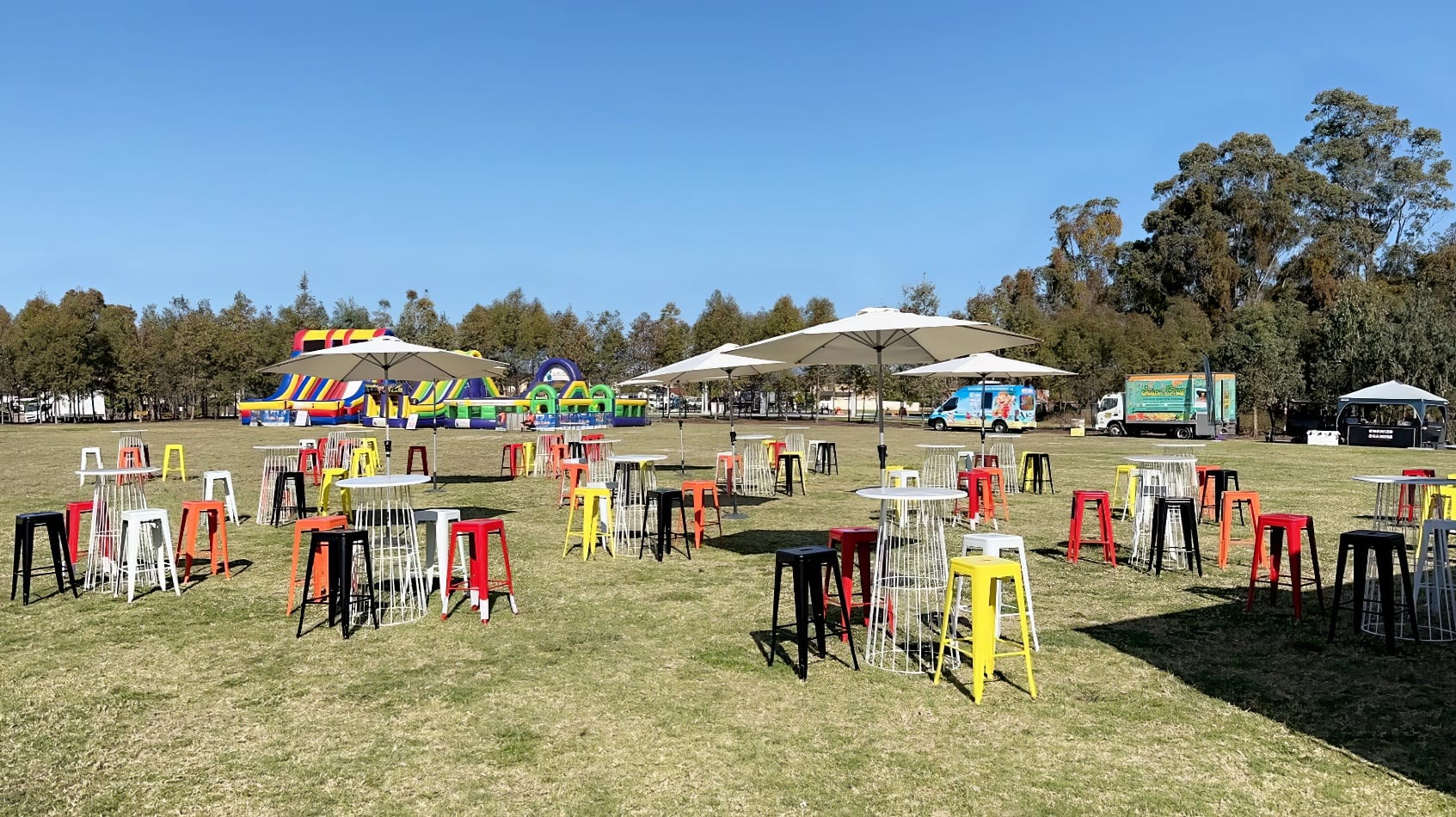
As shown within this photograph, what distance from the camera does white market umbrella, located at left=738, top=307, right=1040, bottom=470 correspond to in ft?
23.0

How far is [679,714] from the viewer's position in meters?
4.79

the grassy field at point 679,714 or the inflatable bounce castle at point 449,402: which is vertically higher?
the inflatable bounce castle at point 449,402

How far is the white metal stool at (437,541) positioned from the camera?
7.21 m

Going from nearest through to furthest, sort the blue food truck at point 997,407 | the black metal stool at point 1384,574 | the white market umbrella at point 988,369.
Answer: the black metal stool at point 1384,574
the white market umbrella at point 988,369
the blue food truck at point 997,407

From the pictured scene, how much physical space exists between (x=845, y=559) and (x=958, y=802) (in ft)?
7.84

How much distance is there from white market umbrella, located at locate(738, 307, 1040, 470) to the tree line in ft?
122

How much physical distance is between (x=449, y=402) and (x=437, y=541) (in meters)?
34.6

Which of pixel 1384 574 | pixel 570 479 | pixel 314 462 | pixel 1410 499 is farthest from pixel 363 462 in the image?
pixel 1410 499

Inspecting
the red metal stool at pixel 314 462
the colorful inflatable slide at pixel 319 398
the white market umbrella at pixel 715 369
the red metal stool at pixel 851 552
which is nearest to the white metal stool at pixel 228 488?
the red metal stool at pixel 314 462

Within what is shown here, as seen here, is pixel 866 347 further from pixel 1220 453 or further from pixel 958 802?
pixel 1220 453

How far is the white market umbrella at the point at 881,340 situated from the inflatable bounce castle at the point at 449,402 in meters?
27.2

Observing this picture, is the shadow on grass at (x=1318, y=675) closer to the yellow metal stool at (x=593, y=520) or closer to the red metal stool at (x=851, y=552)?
the red metal stool at (x=851, y=552)

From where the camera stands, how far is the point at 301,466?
1555cm

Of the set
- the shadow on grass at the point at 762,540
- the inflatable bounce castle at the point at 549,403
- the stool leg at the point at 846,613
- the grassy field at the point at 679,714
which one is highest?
the inflatable bounce castle at the point at 549,403
